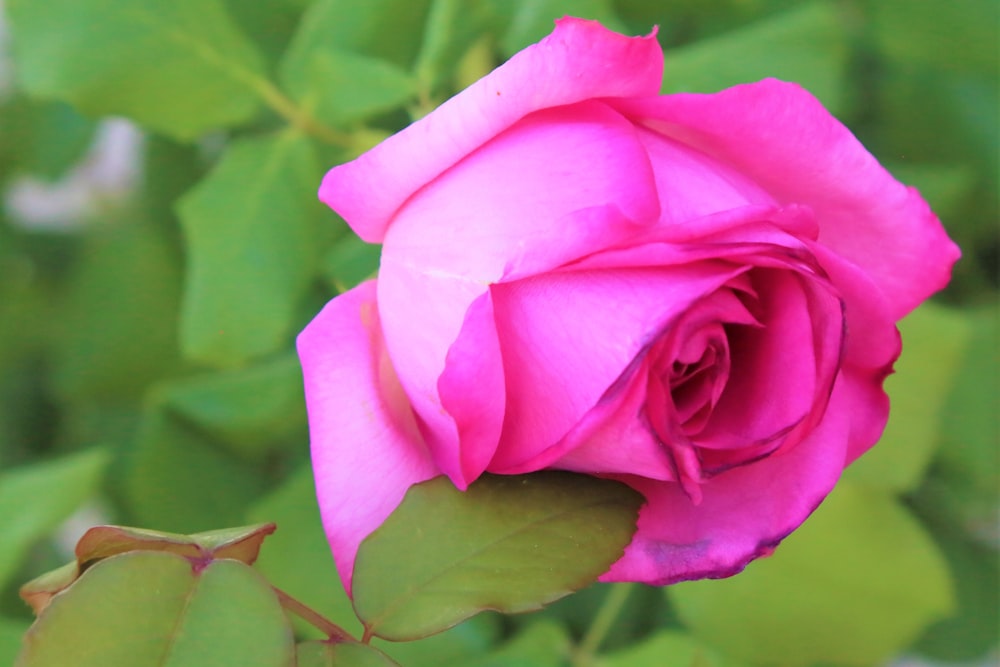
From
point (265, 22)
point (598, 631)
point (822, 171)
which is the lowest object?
point (598, 631)

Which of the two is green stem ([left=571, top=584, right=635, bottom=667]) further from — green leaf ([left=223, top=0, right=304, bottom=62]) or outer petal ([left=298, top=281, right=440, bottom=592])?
green leaf ([left=223, top=0, right=304, bottom=62])

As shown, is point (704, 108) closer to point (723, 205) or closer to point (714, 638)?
point (723, 205)

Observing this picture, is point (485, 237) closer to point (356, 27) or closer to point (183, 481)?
point (356, 27)

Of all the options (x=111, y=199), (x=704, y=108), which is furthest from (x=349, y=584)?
(x=111, y=199)

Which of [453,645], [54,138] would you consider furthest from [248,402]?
[54,138]

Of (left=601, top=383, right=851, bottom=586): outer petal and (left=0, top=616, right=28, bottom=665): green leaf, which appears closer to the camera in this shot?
(left=601, top=383, right=851, bottom=586): outer petal

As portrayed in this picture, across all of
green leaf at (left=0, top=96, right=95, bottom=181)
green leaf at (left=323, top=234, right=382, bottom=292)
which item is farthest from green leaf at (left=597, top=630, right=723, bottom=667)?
green leaf at (left=0, top=96, right=95, bottom=181)

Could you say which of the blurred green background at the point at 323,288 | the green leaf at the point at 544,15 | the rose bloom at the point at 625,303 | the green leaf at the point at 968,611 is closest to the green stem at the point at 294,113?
the blurred green background at the point at 323,288
